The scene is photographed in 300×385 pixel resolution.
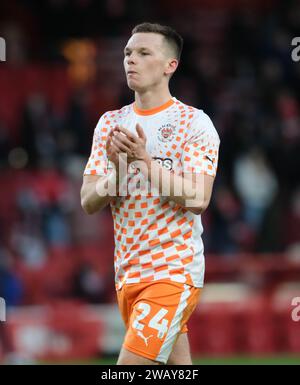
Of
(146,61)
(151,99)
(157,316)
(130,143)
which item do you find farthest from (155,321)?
(146,61)

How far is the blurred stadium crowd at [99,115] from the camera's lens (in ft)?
53.9

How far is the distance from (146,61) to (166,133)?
487 mm

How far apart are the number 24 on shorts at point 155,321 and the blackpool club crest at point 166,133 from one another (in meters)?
1.06

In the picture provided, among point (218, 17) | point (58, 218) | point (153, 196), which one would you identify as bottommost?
point (58, 218)

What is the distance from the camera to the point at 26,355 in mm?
14172

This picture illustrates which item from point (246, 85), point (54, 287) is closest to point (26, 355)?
point (54, 287)

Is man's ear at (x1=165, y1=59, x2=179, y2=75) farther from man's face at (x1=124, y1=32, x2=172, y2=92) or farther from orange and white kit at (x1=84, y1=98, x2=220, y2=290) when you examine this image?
orange and white kit at (x1=84, y1=98, x2=220, y2=290)

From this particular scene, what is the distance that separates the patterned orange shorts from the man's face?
1.29 meters

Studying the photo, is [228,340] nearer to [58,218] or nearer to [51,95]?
[58,218]

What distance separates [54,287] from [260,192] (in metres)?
3.78

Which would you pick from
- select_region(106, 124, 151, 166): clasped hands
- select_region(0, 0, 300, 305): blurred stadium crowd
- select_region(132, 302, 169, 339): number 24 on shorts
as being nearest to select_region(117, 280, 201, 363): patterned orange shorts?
select_region(132, 302, 169, 339): number 24 on shorts

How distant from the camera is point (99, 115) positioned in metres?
18.7

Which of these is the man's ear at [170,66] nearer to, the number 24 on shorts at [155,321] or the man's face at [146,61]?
the man's face at [146,61]

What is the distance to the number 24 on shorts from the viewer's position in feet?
21.5
